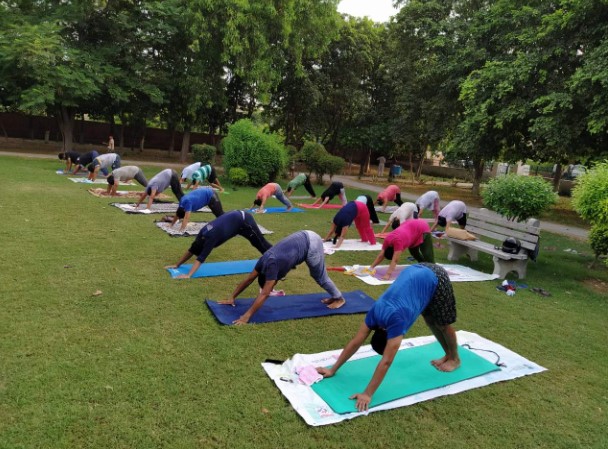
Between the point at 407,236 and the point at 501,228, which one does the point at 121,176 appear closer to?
the point at 407,236

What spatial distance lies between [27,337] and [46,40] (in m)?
18.6

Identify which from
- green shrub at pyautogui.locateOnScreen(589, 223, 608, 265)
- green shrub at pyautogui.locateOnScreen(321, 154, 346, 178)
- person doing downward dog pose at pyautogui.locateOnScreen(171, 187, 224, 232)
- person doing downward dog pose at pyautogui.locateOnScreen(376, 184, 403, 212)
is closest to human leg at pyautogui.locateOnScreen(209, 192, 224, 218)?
person doing downward dog pose at pyautogui.locateOnScreen(171, 187, 224, 232)

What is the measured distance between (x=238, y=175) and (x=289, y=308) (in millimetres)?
13155

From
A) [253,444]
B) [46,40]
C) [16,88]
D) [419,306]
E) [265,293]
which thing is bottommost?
[253,444]

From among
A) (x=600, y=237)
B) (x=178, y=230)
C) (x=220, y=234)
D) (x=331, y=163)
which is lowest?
(x=178, y=230)

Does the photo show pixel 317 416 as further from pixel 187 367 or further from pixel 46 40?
pixel 46 40

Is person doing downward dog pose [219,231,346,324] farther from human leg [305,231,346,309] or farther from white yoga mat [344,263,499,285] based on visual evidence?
white yoga mat [344,263,499,285]

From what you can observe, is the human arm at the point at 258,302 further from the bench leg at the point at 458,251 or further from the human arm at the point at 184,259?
the bench leg at the point at 458,251

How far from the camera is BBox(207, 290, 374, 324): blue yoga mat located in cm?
533

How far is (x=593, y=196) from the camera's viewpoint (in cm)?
793

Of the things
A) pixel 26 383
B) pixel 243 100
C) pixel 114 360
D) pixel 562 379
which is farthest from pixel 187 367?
pixel 243 100

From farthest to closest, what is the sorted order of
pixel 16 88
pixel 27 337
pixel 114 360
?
pixel 16 88 → pixel 27 337 → pixel 114 360

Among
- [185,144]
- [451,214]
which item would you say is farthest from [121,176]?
[185,144]

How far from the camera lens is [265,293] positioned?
491 cm
